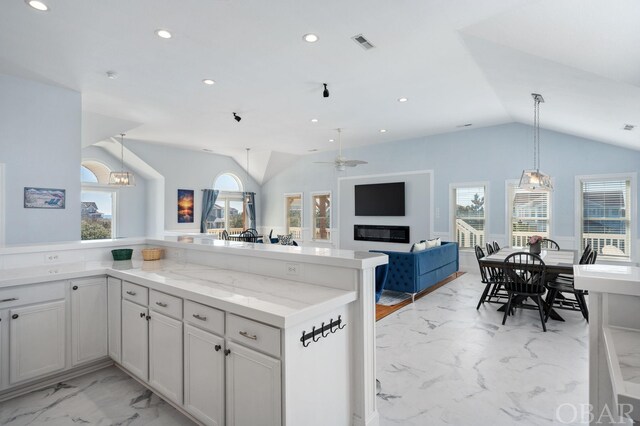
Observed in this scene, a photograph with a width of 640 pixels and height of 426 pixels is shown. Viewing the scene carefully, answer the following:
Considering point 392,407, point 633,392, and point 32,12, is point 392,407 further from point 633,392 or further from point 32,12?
point 32,12

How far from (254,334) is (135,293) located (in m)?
1.41

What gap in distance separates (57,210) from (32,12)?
2768mm

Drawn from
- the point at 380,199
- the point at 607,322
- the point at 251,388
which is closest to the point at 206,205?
the point at 380,199

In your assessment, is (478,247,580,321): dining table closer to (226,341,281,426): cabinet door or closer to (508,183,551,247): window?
(508,183,551,247): window

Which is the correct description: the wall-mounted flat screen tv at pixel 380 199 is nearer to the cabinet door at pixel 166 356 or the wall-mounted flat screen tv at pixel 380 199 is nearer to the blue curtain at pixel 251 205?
the blue curtain at pixel 251 205

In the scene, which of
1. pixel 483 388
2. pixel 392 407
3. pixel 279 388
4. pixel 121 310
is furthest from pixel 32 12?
pixel 483 388

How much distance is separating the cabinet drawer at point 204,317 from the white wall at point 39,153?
3.81m

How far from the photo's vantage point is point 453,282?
6680mm

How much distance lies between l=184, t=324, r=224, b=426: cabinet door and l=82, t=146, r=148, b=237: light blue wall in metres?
8.33

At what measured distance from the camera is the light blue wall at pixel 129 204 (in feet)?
29.0

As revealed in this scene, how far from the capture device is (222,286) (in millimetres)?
2266

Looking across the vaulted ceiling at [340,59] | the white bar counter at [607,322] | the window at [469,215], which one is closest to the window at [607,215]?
the vaulted ceiling at [340,59]

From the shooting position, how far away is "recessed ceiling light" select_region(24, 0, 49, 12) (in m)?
2.75

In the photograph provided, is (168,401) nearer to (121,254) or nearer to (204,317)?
(204,317)
